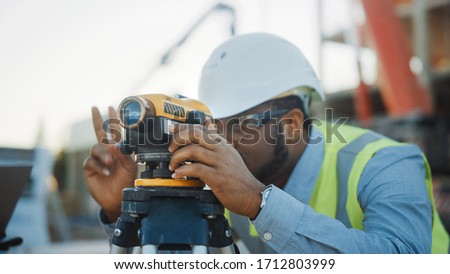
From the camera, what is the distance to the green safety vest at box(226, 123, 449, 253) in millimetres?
1714

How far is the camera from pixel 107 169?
60.9 inches

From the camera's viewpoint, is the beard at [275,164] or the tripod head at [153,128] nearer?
the tripod head at [153,128]

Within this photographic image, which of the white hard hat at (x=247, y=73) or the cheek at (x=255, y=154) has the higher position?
the white hard hat at (x=247, y=73)

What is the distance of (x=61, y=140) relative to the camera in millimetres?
12281

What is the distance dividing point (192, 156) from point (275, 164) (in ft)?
2.86

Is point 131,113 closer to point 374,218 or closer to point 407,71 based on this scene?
point 374,218

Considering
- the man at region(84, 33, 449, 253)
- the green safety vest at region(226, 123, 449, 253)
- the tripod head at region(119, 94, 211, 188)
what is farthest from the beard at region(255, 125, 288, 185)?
the tripod head at region(119, 94, 211, 188)

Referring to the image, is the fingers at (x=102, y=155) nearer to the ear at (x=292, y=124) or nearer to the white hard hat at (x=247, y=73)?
the white hard hat at (x=247, y=73)

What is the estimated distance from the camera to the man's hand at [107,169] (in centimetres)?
151

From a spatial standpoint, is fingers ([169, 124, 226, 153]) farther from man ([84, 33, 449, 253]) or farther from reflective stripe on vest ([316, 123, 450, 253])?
reflective stripe on vest ([316, 123, 450, 253])

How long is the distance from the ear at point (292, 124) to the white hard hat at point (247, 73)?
107 mm

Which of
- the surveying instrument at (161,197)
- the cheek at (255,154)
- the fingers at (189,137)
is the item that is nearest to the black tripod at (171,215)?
the surveying instrument at (161,197)

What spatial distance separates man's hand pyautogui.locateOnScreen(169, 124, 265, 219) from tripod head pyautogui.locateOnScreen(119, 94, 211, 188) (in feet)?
0.12
